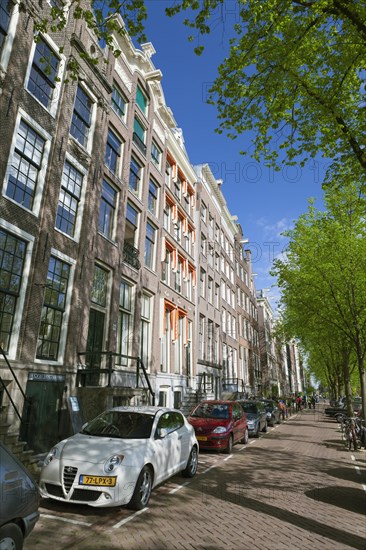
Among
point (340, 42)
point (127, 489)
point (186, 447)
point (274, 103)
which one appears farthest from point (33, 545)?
point (340, 42)

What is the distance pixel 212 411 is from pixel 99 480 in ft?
27.5

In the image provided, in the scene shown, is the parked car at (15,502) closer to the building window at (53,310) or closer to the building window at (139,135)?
the building window at (53,310)

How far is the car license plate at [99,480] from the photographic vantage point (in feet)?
19.0

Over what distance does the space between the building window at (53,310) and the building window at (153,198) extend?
30.2 ft

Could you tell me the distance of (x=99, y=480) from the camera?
229 inches

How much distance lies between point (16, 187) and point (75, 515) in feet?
28.1

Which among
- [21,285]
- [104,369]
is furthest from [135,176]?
[104,369]

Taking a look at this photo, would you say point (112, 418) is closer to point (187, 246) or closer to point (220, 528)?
point (220, 528)

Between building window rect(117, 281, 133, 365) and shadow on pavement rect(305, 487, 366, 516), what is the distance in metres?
9.63

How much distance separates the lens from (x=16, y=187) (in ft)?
35.4

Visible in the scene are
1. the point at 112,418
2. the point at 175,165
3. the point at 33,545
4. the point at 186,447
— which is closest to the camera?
the point at 33,545

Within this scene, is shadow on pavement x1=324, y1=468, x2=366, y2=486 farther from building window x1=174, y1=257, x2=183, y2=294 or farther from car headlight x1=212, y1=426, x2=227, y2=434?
building window x1=174, y1=257, x2=183, y2=294

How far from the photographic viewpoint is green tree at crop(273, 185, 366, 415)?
17.9 metres

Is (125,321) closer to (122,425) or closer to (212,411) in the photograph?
(212,411)
